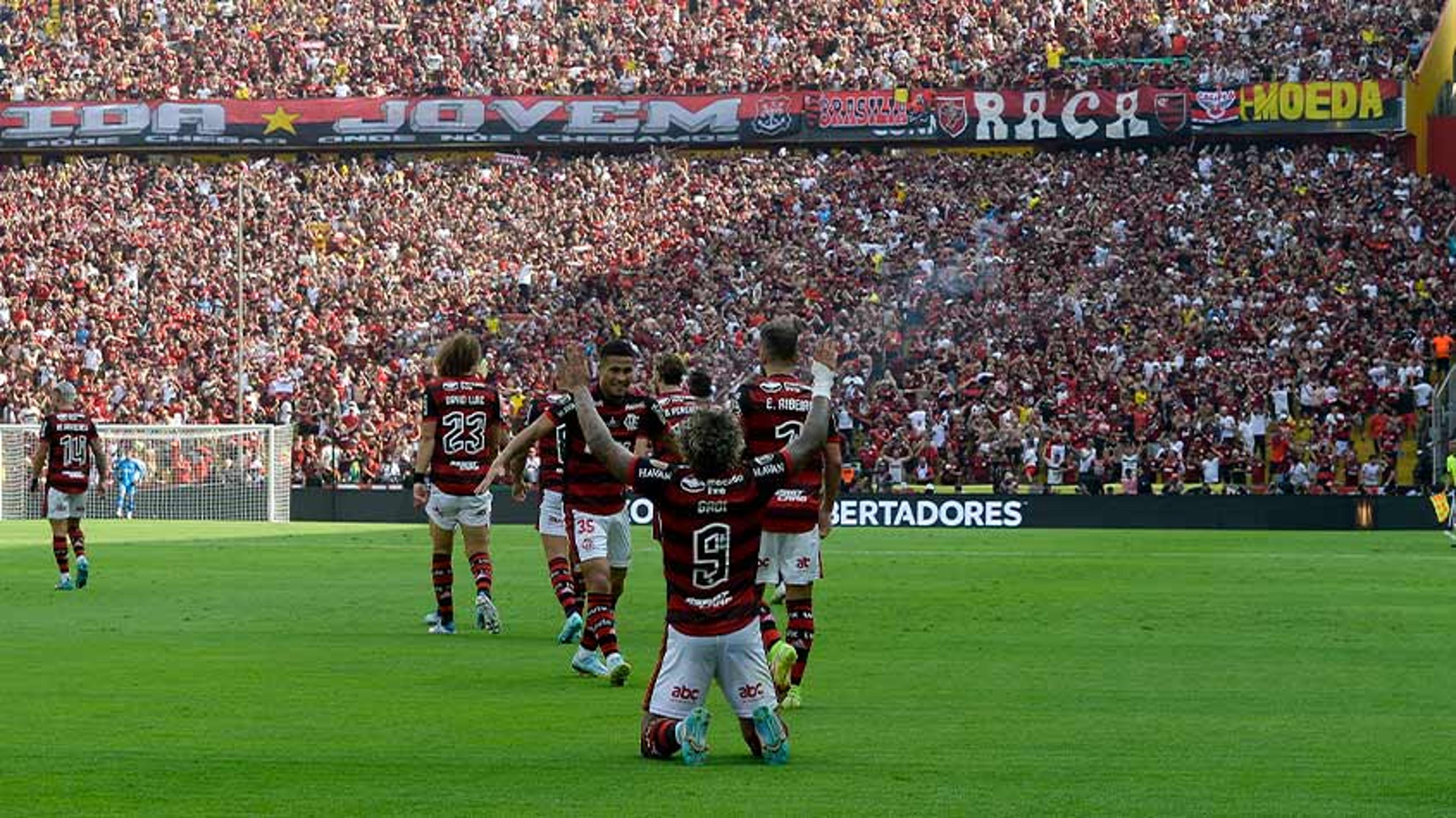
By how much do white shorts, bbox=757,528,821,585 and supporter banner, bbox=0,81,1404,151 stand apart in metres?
48.7

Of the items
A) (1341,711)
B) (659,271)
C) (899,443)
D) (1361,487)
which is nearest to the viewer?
(1341,711)

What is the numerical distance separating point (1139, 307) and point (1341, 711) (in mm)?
39720

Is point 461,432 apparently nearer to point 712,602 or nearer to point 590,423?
point 590,423

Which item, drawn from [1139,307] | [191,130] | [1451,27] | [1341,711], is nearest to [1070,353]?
[1139,307]

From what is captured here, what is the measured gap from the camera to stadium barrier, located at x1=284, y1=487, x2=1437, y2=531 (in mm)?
42312

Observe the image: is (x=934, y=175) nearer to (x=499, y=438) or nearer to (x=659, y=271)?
(x=659, y=271)

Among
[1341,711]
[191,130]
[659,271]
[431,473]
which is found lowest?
[1341,711]

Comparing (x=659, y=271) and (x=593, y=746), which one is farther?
(x=659, y=271)

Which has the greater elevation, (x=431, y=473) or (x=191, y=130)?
(x=191, y=130)

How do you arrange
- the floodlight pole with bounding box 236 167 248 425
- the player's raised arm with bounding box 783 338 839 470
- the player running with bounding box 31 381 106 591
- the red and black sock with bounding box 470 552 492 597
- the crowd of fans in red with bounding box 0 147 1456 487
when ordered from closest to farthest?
1. the player's raised arm with bounding box 783 338 839 470
2. the red and black sock with bounding box 470 552 492 597
3. the player running with bounding box 31 381 106 591
4. the crowd of fans in red with bounding box 0 147 1456 487
5. the floodlight pole with bounding box 236 167 248 425

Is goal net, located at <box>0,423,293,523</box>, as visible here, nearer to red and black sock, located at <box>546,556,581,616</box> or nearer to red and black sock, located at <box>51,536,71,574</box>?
red and black sock, located at <box>51,536,71,574</box>

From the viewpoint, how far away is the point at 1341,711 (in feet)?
43.2

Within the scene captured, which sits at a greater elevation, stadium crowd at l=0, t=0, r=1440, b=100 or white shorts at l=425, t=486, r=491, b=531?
stadium crowd at l=0, t=0, r=1440, b=100

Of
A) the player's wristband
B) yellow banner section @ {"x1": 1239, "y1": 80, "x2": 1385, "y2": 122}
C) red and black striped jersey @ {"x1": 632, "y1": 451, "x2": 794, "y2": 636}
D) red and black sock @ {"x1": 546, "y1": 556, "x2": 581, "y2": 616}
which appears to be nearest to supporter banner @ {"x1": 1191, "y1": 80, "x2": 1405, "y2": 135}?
yellow banner section @ {"x1": 1239, "y1": 80, "x2": 1385, "y2": 122}
